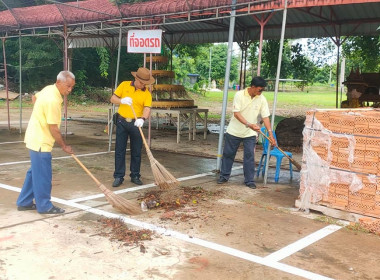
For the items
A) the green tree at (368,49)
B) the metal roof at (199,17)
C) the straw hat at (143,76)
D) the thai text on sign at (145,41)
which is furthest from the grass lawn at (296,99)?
the straw hat at (143,76)

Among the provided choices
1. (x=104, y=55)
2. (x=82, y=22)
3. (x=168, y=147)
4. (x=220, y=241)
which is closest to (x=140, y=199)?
(x=220, y=241)

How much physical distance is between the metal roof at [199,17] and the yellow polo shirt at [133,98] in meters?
2.11

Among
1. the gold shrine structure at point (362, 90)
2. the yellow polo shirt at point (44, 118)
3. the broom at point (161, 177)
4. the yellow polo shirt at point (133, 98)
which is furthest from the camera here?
the gold shrine structure at point (362, 90)

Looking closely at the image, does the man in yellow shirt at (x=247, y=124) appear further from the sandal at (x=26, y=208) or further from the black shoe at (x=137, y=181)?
the sandal at (x=26, y=208)

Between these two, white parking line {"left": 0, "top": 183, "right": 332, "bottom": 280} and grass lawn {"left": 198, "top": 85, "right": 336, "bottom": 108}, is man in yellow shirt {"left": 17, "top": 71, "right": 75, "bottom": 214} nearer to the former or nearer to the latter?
white parking line {"left": 0, "top": 183, "right": 332, "bottom": 280}

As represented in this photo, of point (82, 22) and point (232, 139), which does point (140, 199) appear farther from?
point (82, 22)

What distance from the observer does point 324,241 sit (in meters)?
4.00

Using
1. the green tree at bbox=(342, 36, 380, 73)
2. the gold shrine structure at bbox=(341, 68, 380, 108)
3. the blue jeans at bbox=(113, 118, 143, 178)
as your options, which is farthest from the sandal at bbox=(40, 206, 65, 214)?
the green tree at bbox=(342, 36, 380, 73)

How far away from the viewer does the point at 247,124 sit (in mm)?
5730

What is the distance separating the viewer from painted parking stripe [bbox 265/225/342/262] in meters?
3.59

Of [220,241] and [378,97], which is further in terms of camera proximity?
[378,97]

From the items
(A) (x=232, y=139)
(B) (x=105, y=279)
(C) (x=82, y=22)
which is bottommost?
(B) (x=105, y=279)

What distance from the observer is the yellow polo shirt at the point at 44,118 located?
13.9 ft

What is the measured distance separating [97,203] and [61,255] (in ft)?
5.13
